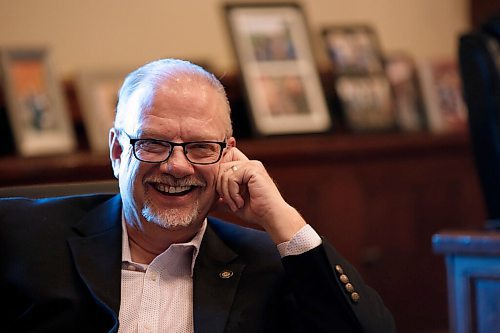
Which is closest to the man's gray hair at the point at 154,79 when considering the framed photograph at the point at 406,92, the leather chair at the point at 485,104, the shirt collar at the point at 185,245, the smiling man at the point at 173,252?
the smiling man at the point at 173,252

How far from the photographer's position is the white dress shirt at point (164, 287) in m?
2.36

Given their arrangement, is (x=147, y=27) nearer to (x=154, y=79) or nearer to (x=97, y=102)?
(x=97, y=102)

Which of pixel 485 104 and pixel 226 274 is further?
pixel 485 104

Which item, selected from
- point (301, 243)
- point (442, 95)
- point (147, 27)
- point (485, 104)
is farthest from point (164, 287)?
point (442, 95)

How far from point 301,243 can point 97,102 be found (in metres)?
2.20

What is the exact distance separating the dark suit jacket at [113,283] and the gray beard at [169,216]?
0.13 meters

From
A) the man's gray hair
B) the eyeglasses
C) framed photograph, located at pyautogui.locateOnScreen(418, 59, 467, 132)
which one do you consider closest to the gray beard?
the eyeglasses

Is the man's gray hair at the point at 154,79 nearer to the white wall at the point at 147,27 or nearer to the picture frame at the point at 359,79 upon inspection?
the white wall at the point at 147,27

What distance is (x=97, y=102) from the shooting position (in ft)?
14.3

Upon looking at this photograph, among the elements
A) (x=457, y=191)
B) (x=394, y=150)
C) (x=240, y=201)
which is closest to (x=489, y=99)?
(x=240, y=201)

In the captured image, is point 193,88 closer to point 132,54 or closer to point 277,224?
point 277,224

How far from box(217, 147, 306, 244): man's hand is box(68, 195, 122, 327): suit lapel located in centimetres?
27

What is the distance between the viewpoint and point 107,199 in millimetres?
2605

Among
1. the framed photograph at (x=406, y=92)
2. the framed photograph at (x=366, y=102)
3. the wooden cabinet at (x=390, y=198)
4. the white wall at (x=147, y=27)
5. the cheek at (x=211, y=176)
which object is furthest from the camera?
the framed photograph at (x=406, y=92)
